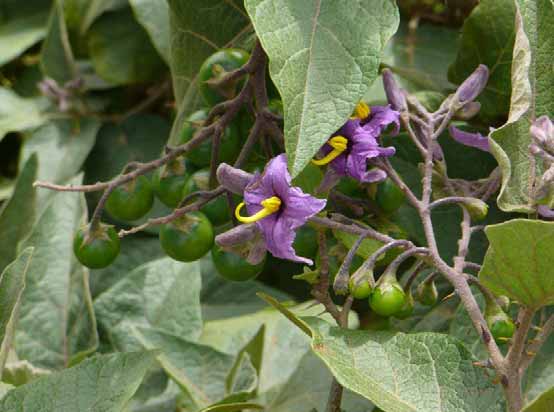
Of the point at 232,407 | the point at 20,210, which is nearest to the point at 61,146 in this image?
the point at 20,210

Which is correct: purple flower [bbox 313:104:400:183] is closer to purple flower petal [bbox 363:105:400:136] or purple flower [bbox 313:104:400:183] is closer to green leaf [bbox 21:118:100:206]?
purple flower petal [bbox 363:105:400:136]

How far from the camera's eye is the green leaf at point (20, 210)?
47.5 inches

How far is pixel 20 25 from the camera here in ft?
5.25

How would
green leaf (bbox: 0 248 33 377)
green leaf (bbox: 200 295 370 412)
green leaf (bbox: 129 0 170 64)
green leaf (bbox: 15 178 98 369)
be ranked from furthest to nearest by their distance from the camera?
1. green leaf (bbox: 129 0 170 64)
2. green leaf (bbox: 15 178 98 369)
3. green leaf (bbox: 200 295 370 412)
4. green leaf (bbox: 0 248 33 377)

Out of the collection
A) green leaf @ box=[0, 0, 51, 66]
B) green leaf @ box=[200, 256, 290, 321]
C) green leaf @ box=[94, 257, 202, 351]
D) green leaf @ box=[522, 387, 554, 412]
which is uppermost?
green leaf @ box=[522, 387, 554, 412]

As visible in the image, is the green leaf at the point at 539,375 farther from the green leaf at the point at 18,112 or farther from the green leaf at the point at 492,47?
the green leaf at the point at 18,112

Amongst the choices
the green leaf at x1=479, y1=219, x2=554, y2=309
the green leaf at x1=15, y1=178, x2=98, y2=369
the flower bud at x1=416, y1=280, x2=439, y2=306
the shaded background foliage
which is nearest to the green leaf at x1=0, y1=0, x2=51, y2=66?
the shaded background foliage

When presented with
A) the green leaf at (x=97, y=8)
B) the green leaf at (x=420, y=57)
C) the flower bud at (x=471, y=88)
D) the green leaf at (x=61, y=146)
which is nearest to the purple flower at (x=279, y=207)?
the flower bud at (x=471, y=88)

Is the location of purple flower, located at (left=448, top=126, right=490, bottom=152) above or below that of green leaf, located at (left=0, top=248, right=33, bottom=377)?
above

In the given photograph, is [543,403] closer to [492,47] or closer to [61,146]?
[492,47]

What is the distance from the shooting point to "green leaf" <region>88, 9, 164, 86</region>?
1.43 m

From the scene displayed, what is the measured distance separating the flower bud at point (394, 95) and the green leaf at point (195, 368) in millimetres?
326

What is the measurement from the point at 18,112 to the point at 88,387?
2.59 ft

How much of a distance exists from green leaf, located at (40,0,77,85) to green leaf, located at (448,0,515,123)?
2.16 ft
